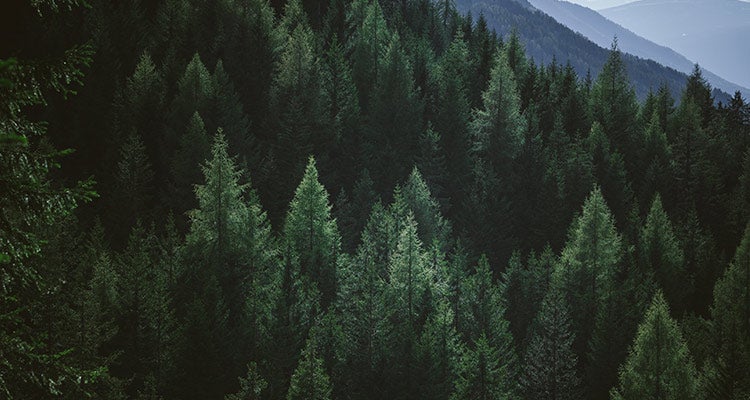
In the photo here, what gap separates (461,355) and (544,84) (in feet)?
158

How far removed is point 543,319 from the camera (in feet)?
122

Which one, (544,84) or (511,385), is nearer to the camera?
(511,385)

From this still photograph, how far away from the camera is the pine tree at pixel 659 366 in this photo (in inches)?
1172

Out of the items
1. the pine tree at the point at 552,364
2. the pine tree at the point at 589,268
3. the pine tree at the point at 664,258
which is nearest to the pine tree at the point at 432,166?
the pine tree at the point at 589,268

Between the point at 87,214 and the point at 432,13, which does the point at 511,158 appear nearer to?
the point at 87,214

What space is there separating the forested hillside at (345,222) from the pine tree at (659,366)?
0.39ft

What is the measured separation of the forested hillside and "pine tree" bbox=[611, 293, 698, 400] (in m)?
0.12

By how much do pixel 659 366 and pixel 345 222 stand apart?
2704 cm

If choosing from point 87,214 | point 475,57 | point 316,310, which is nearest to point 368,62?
point 475,57

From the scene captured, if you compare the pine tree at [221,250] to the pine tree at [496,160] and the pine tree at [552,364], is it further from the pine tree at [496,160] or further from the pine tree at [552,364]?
the pine tree at [496,160]

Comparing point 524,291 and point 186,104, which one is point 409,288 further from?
point 186,104

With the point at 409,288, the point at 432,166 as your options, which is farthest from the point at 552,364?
the point at 432,166

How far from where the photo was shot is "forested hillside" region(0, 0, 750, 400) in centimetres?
2988

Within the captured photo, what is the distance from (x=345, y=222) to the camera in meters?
50.7
